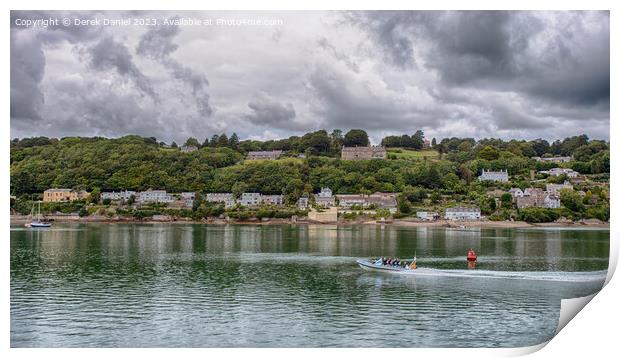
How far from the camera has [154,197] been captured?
42562 mm

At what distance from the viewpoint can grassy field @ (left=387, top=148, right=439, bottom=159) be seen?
5041 centimetres

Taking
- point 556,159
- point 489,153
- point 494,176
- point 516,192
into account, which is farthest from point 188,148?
point 556,159

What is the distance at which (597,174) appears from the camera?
1684 inches

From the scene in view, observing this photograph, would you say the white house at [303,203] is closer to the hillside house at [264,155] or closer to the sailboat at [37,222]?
the hillside house at [264,155]

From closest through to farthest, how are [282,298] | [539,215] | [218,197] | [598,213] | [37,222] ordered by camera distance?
[282,298]
[37,222]
[598,213]
[539,215]
[218,197]

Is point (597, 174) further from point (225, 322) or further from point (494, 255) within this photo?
point (225, 322)

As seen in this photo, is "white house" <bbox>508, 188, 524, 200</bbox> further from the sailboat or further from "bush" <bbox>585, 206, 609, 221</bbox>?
the sailboat

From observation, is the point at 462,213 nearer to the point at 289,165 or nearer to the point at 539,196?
the point at 539,196

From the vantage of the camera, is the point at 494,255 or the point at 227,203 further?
the point at 227,203

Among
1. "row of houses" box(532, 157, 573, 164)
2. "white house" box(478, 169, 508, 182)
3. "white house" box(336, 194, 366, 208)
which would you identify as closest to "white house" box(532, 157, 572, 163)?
"row of houses" box(532, 157, 573, 164)

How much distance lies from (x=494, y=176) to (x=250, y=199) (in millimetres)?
18546

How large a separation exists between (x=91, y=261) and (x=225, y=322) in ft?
29.5

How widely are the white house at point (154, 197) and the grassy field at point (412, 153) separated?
18.3m
